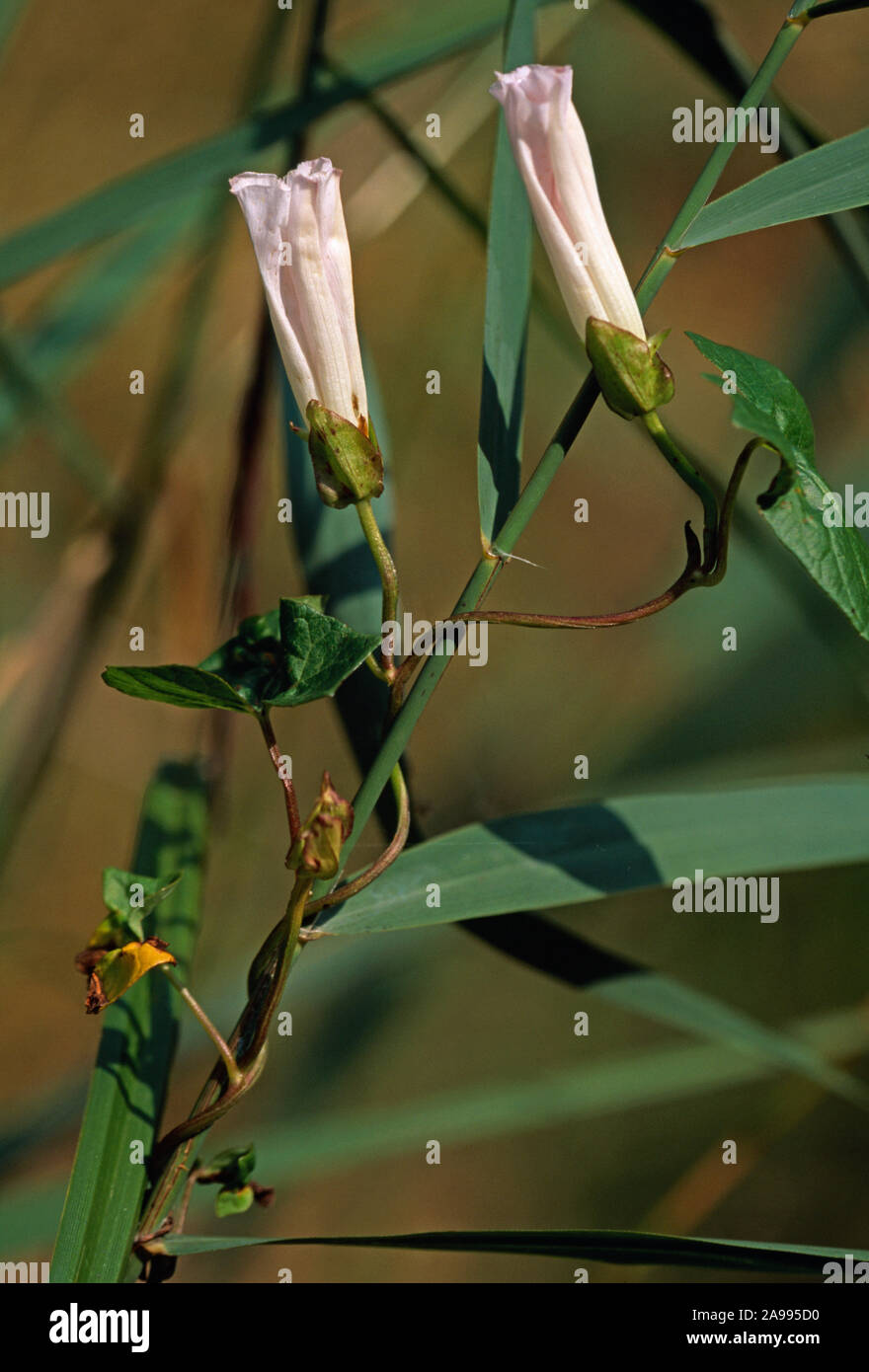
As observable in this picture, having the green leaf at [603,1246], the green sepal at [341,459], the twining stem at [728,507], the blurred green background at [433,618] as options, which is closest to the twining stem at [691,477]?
the twining stem at [728,507]

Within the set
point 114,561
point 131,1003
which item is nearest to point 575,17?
point 114,561

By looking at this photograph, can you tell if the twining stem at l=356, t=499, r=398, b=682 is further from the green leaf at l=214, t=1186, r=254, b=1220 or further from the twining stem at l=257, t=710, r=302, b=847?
the green leaf at l=214, t=1186, r=254, b=1220

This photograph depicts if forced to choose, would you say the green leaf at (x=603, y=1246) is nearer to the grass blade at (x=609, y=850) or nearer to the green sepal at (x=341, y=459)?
the grass blade at (x=609, y=850)

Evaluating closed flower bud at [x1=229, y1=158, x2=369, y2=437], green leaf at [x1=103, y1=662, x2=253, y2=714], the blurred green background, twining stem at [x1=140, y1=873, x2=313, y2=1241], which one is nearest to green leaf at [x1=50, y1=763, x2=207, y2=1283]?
twining stem at [x1=140, y1=873, x2=313, y2=1241]

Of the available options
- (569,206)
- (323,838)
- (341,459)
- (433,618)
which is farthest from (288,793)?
(433,618)

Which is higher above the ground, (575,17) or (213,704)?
(575,17)

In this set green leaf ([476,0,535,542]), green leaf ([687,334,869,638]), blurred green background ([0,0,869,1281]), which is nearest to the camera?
green leaf ([687,334,869,638])

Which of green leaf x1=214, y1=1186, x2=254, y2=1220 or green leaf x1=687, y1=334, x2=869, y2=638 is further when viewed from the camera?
green leaf x1=214, y1=1186, x2=254, y2=1220
